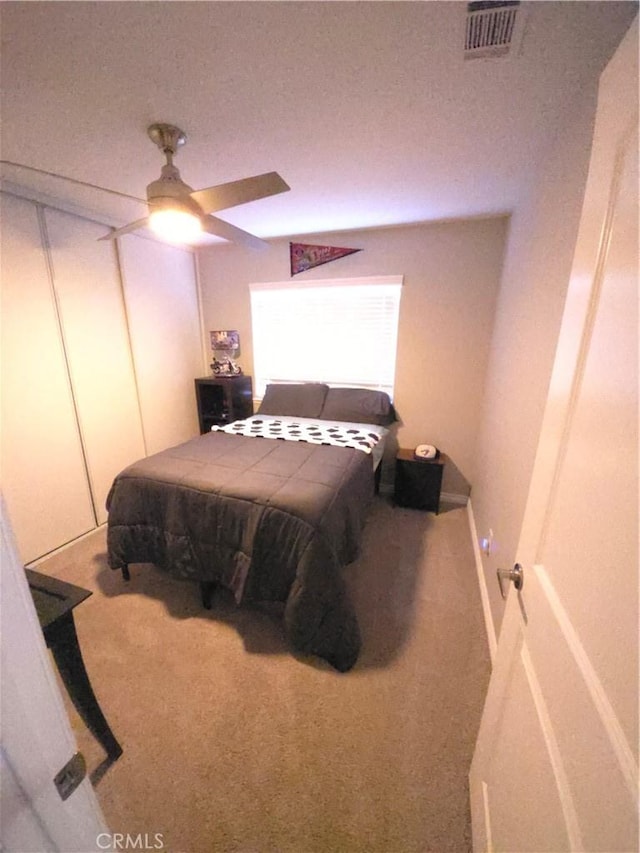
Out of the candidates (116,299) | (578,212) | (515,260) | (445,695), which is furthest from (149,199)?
(445,695)

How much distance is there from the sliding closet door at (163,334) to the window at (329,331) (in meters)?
0.68

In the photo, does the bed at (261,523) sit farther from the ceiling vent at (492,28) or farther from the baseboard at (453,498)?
the ceiling vent at (492,28)

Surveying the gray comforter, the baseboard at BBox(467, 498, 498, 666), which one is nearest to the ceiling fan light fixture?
the gray comforter

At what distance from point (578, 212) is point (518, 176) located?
0.94m

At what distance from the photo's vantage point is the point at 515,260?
6.39 feet

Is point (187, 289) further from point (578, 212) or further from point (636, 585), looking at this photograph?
point (636, 585)

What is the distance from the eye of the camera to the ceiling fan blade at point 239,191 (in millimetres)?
1262

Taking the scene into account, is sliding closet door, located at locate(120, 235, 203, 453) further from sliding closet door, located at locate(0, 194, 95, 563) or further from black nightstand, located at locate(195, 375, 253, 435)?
sliding closet door, located at locate(0, 194, 95, 563)

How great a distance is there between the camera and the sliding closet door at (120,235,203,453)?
2.67 m

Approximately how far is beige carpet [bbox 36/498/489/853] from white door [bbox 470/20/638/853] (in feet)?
1.39

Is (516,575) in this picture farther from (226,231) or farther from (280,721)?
(226,231)

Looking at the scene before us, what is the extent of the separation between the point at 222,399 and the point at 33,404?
1.55 meters

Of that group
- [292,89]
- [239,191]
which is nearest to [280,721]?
[239,191]

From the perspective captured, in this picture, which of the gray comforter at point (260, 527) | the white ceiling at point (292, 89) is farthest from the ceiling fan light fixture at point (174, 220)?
the gray comforter at point (260, 527)
